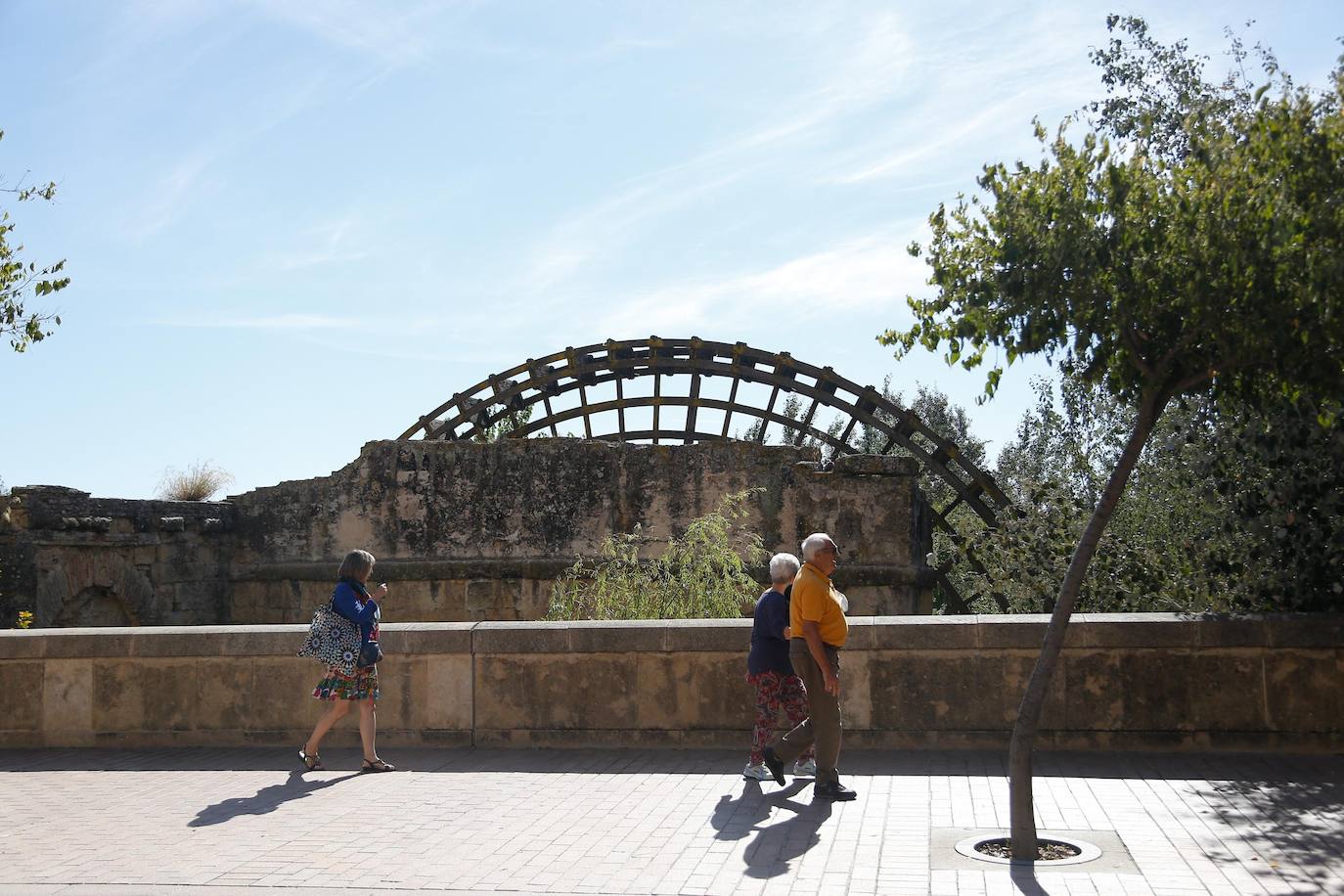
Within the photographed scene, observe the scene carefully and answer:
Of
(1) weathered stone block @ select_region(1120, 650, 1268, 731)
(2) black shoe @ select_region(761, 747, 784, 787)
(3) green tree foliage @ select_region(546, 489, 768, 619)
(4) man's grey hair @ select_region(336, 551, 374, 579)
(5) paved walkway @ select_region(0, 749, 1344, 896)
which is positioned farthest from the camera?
(3) green tree foliage @ select_region(546, 489, 768, 619)

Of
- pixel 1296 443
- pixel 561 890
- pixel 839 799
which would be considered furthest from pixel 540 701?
pixel 1296 443

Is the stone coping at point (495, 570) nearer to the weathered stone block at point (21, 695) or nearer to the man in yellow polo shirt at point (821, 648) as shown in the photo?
the weathered stone block at point (21, 695)

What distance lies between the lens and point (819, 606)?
5.77 meters

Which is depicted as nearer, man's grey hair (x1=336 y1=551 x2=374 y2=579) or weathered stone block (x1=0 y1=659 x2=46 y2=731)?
man's grey hair (x1=336 y1=551 x2=374 y2=579)

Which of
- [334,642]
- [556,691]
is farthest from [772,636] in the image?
[334,642]

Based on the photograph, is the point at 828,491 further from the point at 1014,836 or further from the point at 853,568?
the point at 1014,836

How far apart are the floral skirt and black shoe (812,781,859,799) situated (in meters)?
2.54

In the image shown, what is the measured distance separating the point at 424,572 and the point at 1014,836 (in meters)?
12.0

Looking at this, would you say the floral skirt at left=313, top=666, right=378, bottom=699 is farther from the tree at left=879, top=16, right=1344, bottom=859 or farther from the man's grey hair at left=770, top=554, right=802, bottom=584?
the tree at left=879, top=16, right=1344, bottom=859

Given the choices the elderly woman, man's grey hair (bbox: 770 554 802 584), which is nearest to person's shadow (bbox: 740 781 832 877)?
the elderly woman

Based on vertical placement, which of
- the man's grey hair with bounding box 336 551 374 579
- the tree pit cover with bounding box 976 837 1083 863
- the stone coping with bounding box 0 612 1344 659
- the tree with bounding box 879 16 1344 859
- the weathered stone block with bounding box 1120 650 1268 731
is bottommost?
the tree pit cover with bounding box 976 837 1083 863

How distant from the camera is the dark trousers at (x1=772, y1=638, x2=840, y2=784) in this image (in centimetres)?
577

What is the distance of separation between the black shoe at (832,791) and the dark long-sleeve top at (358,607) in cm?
262

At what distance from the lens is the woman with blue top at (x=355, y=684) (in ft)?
22.1
